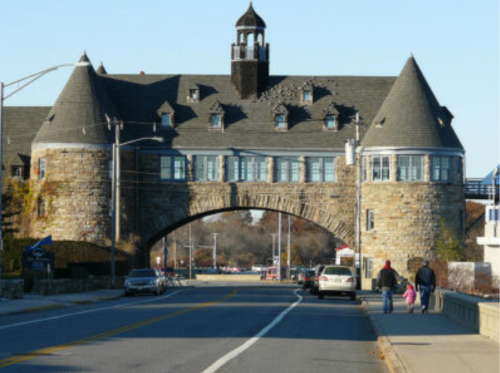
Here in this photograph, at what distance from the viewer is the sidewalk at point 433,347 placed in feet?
55.3

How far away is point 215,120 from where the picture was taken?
77.9 metres

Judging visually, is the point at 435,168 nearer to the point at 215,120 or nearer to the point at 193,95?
the point at 215,120

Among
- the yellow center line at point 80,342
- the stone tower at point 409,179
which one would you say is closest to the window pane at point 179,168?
the stone tower at point 409,179

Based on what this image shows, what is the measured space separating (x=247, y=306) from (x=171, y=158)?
38519 millimetres

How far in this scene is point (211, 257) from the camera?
620 feet

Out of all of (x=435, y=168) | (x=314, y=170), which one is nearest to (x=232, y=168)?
(x=314, y=170)

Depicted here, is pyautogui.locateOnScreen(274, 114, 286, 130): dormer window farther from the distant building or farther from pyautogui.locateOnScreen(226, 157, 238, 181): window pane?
the distant building

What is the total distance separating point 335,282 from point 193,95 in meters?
33.4

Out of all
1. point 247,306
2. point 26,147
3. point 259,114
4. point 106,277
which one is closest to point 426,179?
point 259,114

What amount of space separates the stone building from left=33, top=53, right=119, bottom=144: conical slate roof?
69 millimetres

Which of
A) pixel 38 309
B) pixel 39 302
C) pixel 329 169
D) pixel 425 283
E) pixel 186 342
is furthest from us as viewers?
pixel 329 169

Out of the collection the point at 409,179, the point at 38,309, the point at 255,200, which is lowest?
the point at 38,309

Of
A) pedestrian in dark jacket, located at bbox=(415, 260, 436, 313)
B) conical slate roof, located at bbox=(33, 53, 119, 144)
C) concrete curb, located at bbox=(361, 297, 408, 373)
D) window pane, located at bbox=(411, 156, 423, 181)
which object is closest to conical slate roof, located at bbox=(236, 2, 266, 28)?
conical slate roof, located at bbox=(33, 53, 119, 144)

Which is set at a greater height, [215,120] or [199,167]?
[215,120]
